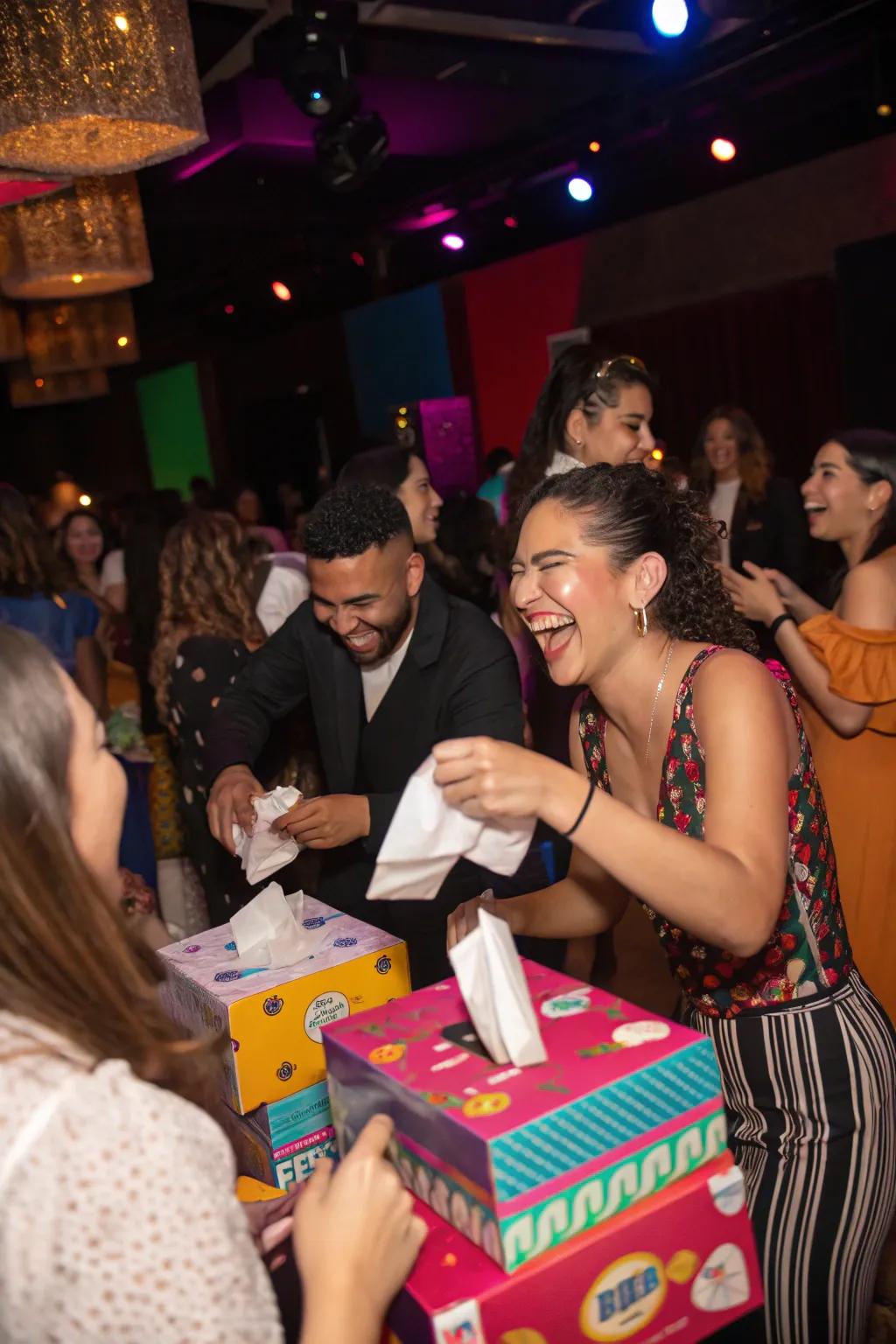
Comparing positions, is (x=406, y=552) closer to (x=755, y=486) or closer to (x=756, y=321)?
(x=755, y=486)

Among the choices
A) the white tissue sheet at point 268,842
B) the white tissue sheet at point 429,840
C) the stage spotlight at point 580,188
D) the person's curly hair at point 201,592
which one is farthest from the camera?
the stage spotlight at point 580,188

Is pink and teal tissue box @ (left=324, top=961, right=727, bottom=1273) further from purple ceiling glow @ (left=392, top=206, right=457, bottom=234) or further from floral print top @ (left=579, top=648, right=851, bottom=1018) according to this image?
purple ceiling glow @ (left=392, top=206, right=457, bottom=234)

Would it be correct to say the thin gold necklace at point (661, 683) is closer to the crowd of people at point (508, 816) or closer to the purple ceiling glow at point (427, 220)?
the crowd of people at point (508, 816)

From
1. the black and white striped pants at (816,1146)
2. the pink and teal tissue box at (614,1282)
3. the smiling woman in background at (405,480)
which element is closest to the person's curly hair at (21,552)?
the smiling woman in background at (405,480)

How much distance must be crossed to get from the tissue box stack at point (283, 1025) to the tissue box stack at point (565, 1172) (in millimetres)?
271

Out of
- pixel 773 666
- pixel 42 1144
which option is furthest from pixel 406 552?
pixel 42 1144

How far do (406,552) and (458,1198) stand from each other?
4.80 feet

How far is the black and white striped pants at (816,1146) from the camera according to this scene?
141cm

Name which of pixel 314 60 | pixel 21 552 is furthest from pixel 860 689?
pixel 314 60

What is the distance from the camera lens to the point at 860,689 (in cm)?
268

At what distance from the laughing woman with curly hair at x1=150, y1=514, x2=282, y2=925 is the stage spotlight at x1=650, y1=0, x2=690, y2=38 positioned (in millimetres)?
3942

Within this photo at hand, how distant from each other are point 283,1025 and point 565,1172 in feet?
1.75

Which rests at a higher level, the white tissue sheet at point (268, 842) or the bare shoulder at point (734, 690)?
the bare shoulder at point (734, 690)

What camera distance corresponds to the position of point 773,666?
5.16ft
